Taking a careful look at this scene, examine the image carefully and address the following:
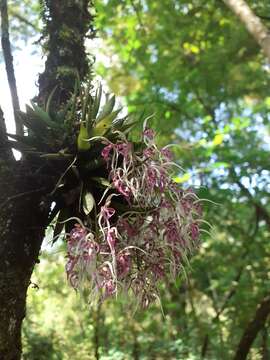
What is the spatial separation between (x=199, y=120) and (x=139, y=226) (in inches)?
260

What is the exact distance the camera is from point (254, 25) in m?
3.38

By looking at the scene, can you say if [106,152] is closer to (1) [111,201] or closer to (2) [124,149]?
(2) [124,149]

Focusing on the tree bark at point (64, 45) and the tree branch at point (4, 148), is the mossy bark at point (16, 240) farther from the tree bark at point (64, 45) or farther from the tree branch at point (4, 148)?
the tree bark at point (64, 45)

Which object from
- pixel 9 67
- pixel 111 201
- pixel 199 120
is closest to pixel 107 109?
pixel 111 201

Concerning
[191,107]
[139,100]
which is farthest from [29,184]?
[191,107]

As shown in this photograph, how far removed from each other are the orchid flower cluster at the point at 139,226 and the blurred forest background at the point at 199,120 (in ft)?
11.3

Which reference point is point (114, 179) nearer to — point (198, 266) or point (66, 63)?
point (66, 63)

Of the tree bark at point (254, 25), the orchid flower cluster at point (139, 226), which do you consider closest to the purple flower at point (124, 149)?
the orchid flower cluster at point (139, 226)

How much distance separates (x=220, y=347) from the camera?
7.89 m

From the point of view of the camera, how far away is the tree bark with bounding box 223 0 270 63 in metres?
3.17

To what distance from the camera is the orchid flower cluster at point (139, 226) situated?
6.24 ft

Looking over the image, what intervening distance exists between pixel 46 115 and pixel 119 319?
9.49 m

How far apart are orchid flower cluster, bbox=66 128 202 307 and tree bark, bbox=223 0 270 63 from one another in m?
1.50

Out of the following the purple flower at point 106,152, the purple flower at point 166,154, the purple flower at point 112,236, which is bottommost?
the purple flower at point 112,236
